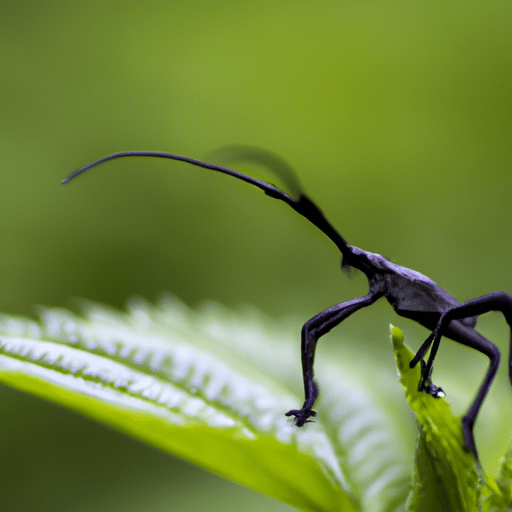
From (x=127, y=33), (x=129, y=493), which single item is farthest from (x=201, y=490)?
(x=127, y=33)

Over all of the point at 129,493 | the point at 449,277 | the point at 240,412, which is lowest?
the point at 129,493

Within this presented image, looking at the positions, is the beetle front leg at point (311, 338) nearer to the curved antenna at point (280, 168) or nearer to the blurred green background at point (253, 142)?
the curved antenna at point (280, 168)

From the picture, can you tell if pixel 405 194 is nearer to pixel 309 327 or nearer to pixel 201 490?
pixel 201 490

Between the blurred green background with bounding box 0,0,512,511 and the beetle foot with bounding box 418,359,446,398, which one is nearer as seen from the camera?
the beetle foot with bounding box 418,359,446,398

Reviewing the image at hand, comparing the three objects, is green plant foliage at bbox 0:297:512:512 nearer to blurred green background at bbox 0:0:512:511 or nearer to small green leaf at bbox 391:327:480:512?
small green leaf at bbox 391:327:480:512

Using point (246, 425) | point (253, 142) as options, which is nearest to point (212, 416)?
point (246, 425)

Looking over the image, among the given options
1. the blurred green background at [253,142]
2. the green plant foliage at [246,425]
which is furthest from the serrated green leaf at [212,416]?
the blurred green background at [253,142]

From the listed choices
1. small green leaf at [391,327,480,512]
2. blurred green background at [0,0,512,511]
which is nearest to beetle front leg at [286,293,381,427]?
small green leaf at [391,327,480,512]

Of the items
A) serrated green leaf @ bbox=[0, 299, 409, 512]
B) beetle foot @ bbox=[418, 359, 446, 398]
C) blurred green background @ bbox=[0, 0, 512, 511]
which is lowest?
serrated green leaf @ bbox=[0, 299, 409, 512]
